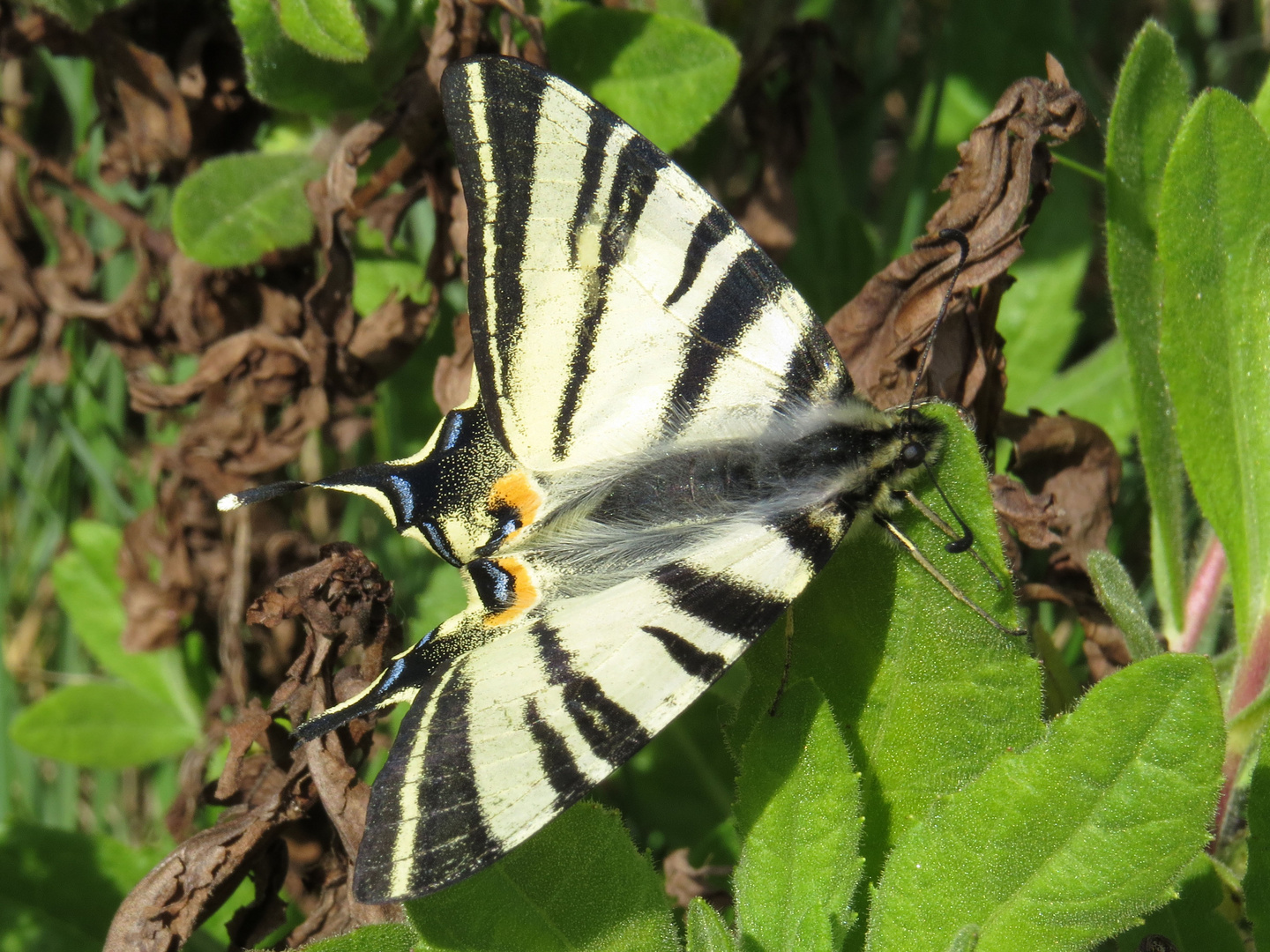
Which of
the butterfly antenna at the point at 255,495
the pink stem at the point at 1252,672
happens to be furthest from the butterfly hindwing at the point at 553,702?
the pink stem at the point at 1252,672

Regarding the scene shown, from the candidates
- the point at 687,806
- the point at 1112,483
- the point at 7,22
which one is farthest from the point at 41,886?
the point at 1112,483

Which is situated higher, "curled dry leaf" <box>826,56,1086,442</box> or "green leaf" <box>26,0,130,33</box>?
"green leaf" <box>26,0,130,33</box>

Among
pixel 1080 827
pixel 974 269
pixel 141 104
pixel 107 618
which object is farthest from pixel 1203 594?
pixel 107 618

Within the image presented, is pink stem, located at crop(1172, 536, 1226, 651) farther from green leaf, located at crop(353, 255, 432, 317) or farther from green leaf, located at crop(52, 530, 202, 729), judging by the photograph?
green leaf, located at crop(52, 530, 202, 729)

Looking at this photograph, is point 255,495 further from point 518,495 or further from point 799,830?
point 799,830

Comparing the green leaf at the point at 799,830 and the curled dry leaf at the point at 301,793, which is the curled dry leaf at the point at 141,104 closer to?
the curled dry leaf at the point at 301,793

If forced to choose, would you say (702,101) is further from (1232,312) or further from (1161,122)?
(1232,312)

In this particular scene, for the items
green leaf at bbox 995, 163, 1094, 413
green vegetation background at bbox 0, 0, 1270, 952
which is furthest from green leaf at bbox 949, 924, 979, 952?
green leaf at bbox 995, 163, 1094, 413
